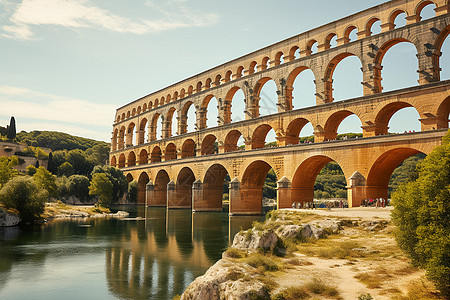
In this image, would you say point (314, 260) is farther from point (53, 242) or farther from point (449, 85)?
point (449, 85)

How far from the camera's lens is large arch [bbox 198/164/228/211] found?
53625mm

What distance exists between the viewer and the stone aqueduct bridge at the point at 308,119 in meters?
32.8

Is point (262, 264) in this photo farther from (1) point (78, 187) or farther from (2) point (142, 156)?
(2) point (142, 156)

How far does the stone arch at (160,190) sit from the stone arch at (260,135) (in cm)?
2476

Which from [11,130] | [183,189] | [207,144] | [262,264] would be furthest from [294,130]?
[11,130]

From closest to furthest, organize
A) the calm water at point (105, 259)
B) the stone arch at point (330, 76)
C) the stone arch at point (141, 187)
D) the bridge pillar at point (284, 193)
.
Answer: the calm water at point (105, 259) < the bridge pillar at point (284, 193) < the stone arch at point (330, 76) < the stone arch at point (141, 187)

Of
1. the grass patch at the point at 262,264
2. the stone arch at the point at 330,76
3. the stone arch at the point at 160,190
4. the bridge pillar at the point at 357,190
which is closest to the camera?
the grass patch at the point at 262,264

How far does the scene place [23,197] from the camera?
125 feet

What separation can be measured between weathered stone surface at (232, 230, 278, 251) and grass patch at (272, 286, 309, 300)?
573 centimetres

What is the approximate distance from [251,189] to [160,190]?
26187 mm

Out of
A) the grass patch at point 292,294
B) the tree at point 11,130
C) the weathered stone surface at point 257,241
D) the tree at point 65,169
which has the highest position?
the tree at point 11,130

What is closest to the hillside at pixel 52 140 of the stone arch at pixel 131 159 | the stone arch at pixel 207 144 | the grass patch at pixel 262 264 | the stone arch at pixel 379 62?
the stone arch at pixel 131 159

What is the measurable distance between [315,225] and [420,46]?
20896mm

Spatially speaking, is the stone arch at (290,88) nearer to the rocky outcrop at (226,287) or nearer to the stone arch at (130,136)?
the rocky outcrop at (226,287)
